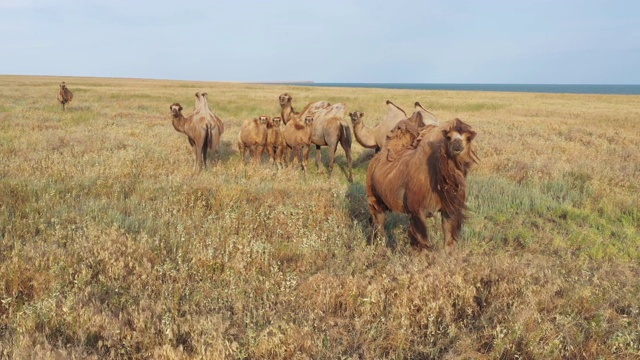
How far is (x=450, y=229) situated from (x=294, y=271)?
1.79m

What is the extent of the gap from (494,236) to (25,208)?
6741mm

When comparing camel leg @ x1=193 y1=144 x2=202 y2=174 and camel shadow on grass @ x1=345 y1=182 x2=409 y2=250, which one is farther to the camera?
camel leg @ x1=193 y1=144 x2=202 y2=174

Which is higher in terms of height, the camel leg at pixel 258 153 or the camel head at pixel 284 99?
the camel head at pixel 284 99

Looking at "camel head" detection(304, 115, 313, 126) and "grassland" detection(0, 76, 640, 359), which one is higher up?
"camel head" detection(304, 115, 313, 126)

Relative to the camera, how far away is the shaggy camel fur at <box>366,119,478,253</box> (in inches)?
165

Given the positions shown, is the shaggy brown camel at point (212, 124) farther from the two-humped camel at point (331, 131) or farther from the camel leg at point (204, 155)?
the two-humped camel at point (331, 131)

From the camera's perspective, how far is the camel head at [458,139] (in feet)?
13.0

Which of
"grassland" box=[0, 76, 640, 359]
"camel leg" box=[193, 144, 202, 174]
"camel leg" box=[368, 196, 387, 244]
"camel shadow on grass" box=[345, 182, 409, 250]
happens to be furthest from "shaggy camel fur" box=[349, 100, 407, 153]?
"camel leg" box=[368, 196, 387, 244]

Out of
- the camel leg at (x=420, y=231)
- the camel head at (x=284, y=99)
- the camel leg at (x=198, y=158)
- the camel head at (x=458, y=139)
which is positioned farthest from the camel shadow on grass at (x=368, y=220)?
the camel head at (x=284, y=99)

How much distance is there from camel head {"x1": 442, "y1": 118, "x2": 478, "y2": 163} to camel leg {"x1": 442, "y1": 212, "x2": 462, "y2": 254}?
2.42 ft

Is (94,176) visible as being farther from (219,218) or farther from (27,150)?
(27,150)

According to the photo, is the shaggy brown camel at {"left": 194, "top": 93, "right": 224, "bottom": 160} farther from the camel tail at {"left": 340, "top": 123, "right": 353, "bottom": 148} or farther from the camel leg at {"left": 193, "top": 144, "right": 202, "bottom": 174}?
the camel tail at {"left": 340, "top": 123, "right": 353, "bottom": 148}

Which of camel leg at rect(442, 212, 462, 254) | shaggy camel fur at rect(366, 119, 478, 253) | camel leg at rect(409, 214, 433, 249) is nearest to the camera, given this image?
shaggy camel fur at rect(366, 119, 478, 253)

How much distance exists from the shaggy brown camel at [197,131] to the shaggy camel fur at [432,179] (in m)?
6.01
